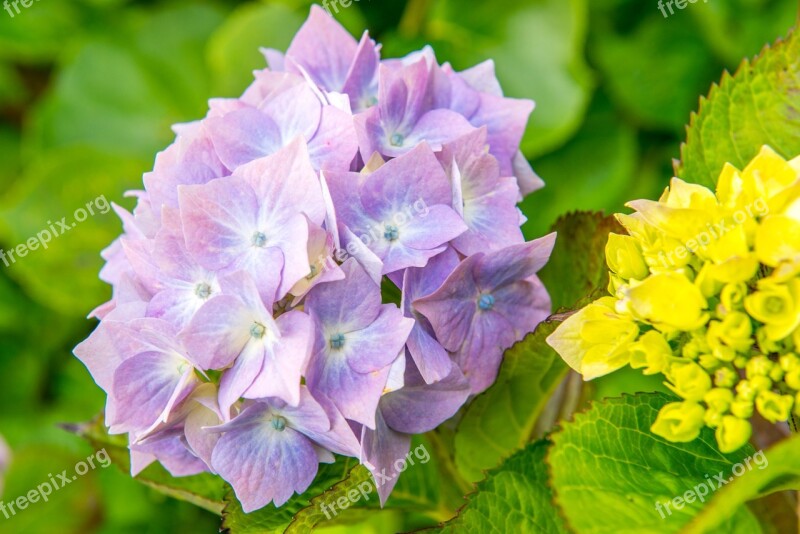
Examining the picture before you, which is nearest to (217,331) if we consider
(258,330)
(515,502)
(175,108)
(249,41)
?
(258,330)

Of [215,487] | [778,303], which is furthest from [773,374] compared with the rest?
[215,487]

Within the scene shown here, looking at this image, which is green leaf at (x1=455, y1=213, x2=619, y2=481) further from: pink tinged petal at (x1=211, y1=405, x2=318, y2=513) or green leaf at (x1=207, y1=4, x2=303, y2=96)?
green leaf at (x1=207, y1=4, x2=303, y2=96)

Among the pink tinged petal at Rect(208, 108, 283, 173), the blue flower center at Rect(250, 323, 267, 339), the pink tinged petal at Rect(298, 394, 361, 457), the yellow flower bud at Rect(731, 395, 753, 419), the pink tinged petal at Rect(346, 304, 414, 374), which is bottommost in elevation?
the yellow flower bud at Rect(731, 395, 753, 419)

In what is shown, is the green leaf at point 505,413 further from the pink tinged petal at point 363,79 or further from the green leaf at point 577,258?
the pink tinged petal at point 363,79

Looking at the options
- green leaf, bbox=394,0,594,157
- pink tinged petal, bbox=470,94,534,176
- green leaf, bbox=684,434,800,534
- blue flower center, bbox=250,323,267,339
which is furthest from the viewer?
green leaf, bbox=394,0,594,157

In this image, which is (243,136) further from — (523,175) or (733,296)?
(733,296)

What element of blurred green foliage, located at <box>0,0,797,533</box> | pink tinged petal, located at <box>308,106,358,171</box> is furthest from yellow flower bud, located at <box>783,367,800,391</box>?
blurred green foliage, located at <box>0,0,797,533</box>

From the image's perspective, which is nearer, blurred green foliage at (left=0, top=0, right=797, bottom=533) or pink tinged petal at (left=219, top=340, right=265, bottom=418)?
pink tinged petal at (left=219, top=340, right=265, bottom=418)
